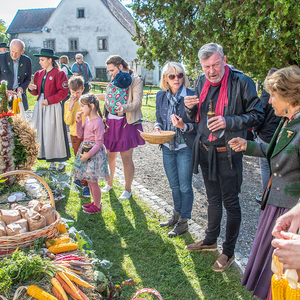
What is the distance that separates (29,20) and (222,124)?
40951 millimetres

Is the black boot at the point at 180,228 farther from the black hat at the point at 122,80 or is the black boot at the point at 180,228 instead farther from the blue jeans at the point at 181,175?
the black hat at the point at 122,80

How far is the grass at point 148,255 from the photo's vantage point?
305cm

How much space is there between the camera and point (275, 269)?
1.67 m

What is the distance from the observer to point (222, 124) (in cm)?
289

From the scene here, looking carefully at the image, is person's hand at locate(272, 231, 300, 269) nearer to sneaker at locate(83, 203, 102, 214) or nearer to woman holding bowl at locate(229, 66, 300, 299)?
woman holding bowl at locate(229, 66, 300, 299)

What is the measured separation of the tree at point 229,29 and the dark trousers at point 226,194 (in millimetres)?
3897

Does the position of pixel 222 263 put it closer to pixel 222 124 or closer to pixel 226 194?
pixel 226 194

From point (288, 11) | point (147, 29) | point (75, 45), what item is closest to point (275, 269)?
point (288, 11)

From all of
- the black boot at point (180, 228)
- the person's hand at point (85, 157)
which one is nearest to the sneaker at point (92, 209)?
the person's hand at point (85, 157)

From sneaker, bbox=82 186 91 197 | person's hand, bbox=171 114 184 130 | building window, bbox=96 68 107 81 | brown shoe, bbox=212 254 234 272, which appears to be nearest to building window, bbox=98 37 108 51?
building window, bbox=96 68 107 81

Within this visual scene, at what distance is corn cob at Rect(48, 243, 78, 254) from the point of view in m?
2.76

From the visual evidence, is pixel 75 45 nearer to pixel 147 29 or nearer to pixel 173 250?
pixel 147 29

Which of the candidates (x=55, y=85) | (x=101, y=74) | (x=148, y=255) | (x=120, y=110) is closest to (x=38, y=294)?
(x=148, y=255)

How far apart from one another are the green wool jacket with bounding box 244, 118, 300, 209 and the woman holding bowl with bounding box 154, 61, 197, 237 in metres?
1.49
